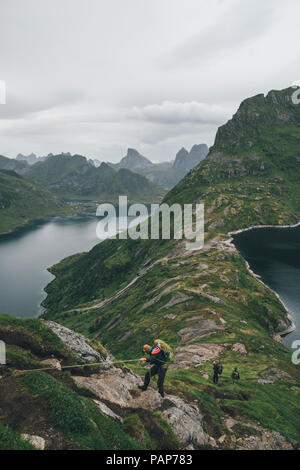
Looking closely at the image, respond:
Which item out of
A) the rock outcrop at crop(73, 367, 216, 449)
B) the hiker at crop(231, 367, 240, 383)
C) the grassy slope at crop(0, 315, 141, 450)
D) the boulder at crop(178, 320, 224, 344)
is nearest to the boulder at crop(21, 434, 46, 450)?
the grassy slope at crop(0, 315, 141, 450)

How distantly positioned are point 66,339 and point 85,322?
112353 millimetres

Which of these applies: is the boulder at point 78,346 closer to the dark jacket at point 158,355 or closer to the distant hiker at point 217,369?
the dark jacket at point 158,355

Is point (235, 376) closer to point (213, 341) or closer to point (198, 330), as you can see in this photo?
point (213, 341)

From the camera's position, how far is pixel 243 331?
56.0 metres

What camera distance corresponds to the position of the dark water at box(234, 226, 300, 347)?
3936 inches

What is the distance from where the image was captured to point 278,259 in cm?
14188

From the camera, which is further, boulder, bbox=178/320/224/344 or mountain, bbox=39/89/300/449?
boulder, bbox=178/320/224/344

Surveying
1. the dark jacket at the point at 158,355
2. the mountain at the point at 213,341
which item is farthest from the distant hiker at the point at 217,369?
the dark jacket at the point at 158,355

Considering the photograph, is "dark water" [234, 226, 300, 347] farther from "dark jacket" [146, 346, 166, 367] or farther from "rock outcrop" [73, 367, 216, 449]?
"dark jacket" [146, 346, 166, 367]

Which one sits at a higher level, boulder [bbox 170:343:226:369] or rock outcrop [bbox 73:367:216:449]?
rock outcrop [bbox 73:367:216:449]

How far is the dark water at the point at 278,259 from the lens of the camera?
100.0 m

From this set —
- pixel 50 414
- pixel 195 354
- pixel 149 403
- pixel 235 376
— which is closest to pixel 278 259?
pixel 195 354

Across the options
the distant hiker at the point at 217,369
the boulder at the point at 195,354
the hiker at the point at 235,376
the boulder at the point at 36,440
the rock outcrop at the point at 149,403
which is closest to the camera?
the boulder at the point at 36,440
